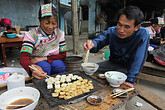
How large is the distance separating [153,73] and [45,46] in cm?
307

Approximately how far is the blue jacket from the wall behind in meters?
8.21

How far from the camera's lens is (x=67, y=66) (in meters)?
2.71

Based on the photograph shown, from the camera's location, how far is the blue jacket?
2182mm

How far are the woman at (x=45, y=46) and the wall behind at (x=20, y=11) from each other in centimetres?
755

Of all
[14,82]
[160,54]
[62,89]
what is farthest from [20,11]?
[160,54]

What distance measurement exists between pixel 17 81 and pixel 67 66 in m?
1.33

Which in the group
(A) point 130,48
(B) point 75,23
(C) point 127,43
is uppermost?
(B) point 75,23

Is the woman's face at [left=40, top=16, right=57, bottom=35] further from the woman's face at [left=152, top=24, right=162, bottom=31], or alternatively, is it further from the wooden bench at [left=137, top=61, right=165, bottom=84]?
the woman's face at [left=152, top=24, right=162, bottom=31]

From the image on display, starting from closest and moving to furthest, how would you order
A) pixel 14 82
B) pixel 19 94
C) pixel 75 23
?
pixel 19 94 < pixel 14 82 < pixel 75 23

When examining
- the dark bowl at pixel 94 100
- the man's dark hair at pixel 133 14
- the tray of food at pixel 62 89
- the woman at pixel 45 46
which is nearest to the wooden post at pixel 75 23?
the woman at pixel 45 46

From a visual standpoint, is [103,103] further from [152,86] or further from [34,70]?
[152,86]

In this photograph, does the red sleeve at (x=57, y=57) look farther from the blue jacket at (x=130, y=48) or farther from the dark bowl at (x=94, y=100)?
the dark bowl at (x=94, y=100)

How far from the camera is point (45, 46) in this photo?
2379 millimetres

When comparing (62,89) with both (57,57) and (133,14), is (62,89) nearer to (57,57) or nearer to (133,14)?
(57,57)
